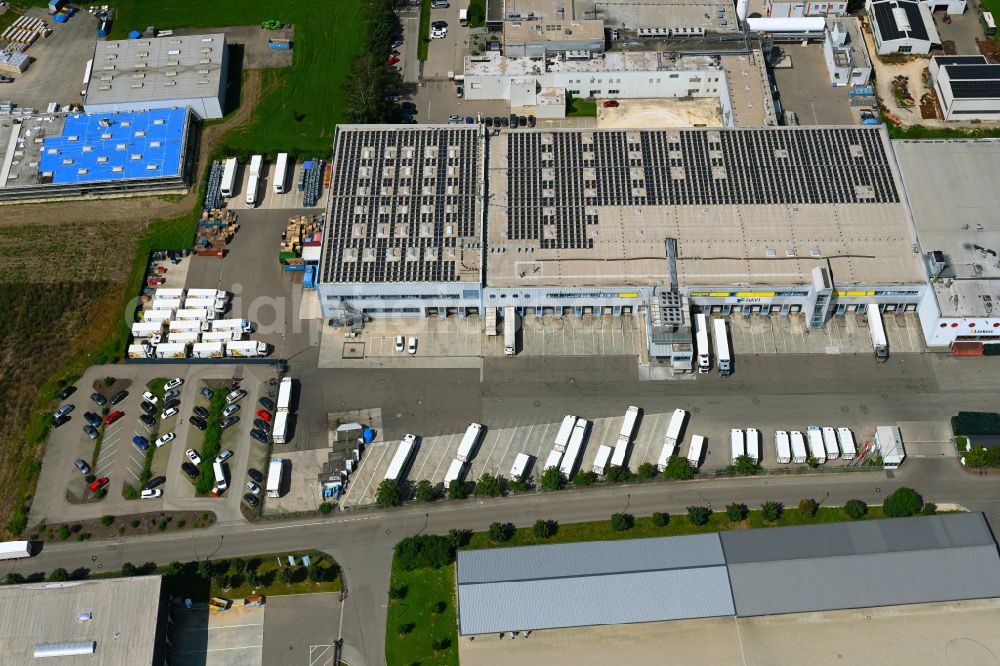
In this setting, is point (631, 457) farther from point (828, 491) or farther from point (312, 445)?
point (312, 445)

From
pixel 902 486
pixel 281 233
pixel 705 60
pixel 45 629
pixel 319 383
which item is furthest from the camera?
pixel 705 60

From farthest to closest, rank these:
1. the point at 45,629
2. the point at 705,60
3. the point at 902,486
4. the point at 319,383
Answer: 1. the point at 705,60
2. the point at 319,383
3. the point at 902,486
4. the point at 45,629

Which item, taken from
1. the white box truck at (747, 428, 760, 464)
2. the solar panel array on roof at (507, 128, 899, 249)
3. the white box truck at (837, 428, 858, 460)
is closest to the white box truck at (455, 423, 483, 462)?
the solar panel array on roof at (507, 128, 899, 249)

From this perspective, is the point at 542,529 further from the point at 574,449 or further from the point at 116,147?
the point at 116,147

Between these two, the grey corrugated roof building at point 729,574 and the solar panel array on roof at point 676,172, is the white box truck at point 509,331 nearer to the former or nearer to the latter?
the solar panel array on roof at point 676,172

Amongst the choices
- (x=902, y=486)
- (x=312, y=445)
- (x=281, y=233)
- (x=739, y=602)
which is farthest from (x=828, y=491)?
(x=281, y=233)

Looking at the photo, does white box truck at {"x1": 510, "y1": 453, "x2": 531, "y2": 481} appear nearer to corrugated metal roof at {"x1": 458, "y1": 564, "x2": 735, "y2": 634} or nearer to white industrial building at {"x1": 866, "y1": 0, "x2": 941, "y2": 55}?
corrugated metal roof at {"x1": 458, "y1": 564, "x2": 735, "y2": 634}
